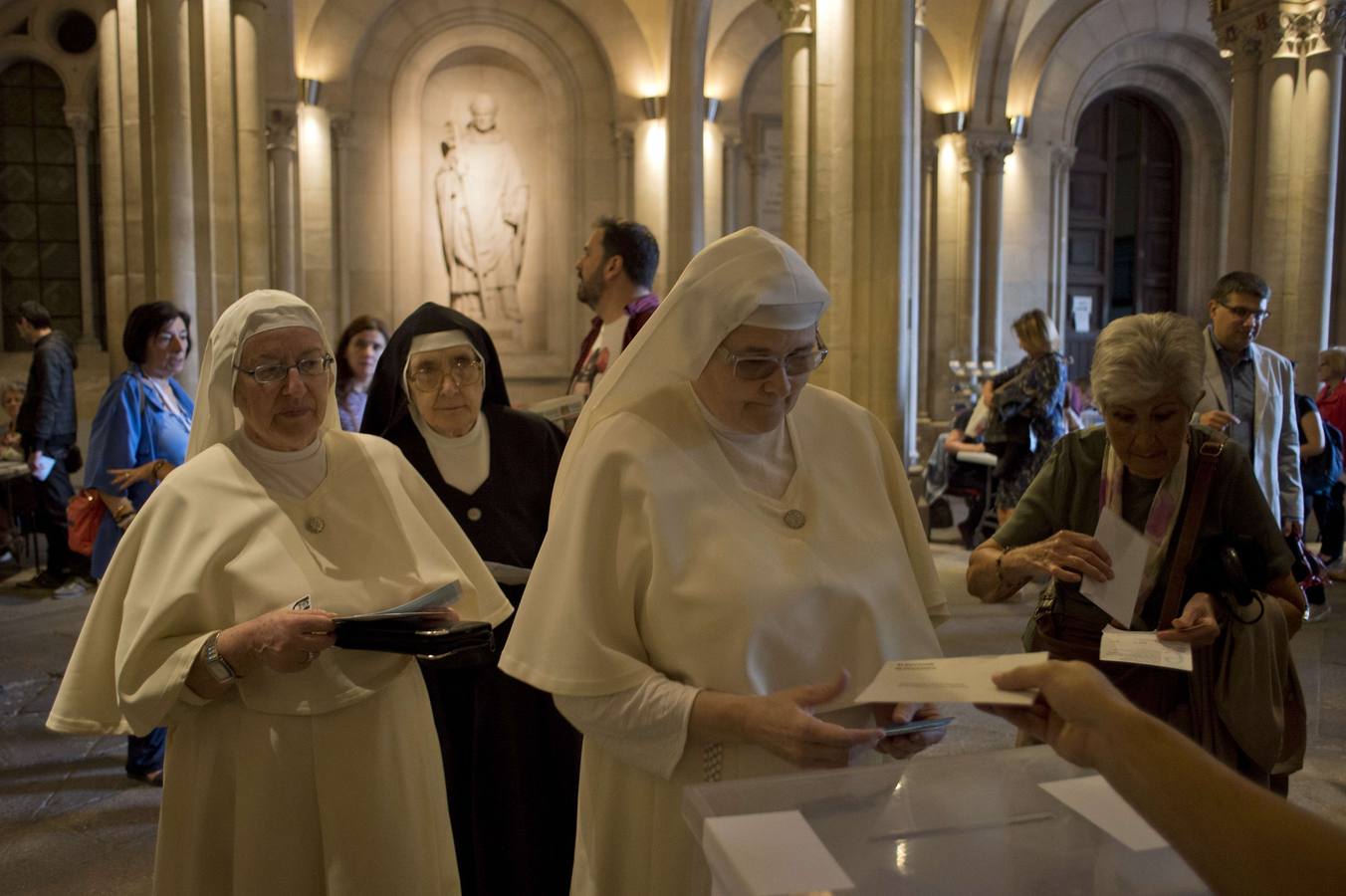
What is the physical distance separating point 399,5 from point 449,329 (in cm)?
1346

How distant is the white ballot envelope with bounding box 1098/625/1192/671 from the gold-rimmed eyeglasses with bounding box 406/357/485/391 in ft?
5.63

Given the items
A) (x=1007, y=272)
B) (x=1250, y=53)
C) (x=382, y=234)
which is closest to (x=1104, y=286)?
(x=1007, y=272)

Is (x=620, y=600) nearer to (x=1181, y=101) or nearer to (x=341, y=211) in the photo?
(x=341, y=211)

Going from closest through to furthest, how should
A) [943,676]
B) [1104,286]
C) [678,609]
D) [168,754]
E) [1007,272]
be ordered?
[943,676], [678,609], [168,754], [1007,272], [1104,286]

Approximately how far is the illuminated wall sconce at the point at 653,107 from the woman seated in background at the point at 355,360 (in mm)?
10167

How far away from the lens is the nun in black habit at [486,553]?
2.85 m

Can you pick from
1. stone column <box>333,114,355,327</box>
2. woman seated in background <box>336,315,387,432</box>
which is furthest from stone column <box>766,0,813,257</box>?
stone column <box>333,114,355,327</box>

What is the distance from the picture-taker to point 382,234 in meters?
15.0

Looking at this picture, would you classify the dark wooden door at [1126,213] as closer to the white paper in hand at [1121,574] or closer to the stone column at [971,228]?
the stone column at [971,228]

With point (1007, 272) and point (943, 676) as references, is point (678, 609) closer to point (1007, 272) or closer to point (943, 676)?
point (943, 676)

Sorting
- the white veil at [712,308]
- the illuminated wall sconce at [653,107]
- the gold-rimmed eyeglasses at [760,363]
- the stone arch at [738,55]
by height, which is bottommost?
the gold-rimmed eyeglasses at [760,363]

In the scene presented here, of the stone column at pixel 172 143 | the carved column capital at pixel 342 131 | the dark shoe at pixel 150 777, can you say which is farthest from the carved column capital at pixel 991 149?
the dark shoe at pixel 150 777

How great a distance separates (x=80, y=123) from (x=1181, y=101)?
622 inches

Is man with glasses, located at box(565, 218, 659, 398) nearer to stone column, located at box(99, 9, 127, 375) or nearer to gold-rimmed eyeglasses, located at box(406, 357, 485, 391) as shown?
gold-rimmed eyeglasses, located at box(406, 357, 485, 391)
